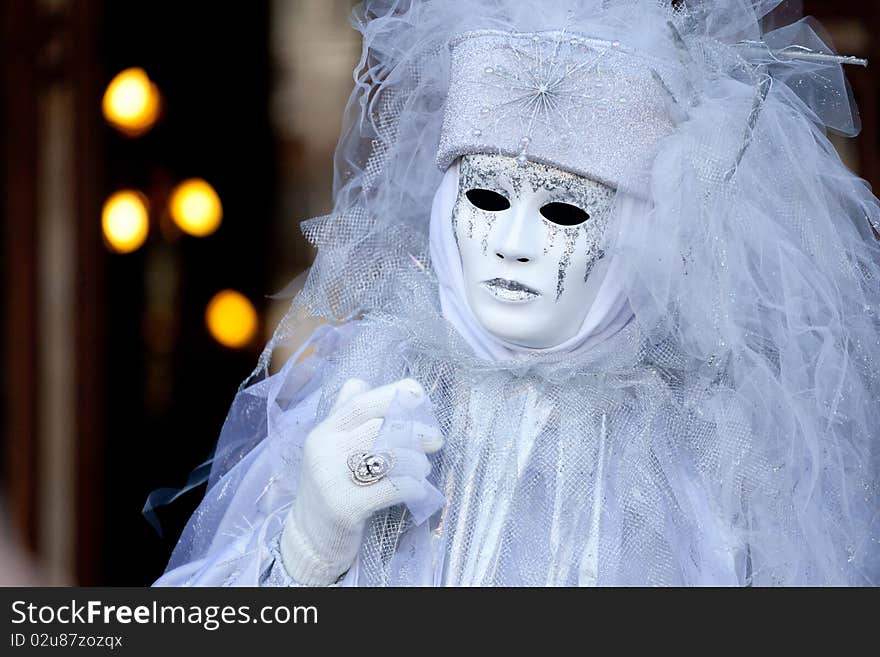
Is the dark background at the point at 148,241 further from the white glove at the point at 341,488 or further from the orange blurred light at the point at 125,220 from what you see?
the white glove at the point at 341,488

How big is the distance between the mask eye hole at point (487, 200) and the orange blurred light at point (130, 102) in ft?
7.04

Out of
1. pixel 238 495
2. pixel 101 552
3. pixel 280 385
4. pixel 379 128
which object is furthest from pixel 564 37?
pixel 101 552

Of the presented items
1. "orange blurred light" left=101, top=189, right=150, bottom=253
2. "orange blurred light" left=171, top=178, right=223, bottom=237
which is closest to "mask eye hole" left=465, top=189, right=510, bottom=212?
"orange blurred light" left=101, top=189, right=150, bottom=253

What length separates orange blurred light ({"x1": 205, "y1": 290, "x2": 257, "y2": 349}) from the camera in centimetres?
378

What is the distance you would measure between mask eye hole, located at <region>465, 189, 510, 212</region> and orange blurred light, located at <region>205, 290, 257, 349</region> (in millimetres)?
2441

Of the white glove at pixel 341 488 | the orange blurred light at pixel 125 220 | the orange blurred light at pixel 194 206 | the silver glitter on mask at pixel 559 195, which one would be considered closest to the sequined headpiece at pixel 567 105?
the silver glitter on mask at pixel 559 195

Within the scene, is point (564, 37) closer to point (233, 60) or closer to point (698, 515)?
point (698, 515)

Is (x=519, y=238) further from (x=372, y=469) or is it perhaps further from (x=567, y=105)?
(x=372, y=469)

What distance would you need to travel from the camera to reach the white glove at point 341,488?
4.24 ft

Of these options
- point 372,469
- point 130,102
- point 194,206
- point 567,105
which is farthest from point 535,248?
point 194,206

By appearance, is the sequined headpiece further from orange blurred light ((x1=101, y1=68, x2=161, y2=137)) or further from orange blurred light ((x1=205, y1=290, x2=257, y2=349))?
orange blurred light ((x1=205, y1=290, x2=257, y2=349))

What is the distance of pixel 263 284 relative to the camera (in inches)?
152

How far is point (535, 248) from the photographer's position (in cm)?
136

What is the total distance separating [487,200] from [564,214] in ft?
0.29
